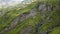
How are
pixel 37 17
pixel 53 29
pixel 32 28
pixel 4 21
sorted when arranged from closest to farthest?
A: pixel 53 29, pixel 32 28, pixel 37 17, pixel 4 21

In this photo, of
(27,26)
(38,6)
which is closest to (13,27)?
(27,26)

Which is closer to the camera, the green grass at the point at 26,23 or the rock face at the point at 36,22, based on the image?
the rock face at the point at 36,22

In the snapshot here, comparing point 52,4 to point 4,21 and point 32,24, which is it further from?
point 4,21

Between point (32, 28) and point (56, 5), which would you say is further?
point (56, 5)

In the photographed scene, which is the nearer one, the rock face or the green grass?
the rock face

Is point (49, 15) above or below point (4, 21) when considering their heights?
above

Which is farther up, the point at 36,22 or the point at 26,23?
the point at 36,22

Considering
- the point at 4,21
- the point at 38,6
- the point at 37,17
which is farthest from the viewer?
the point at 4,21

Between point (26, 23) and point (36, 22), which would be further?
point (26, 23)
